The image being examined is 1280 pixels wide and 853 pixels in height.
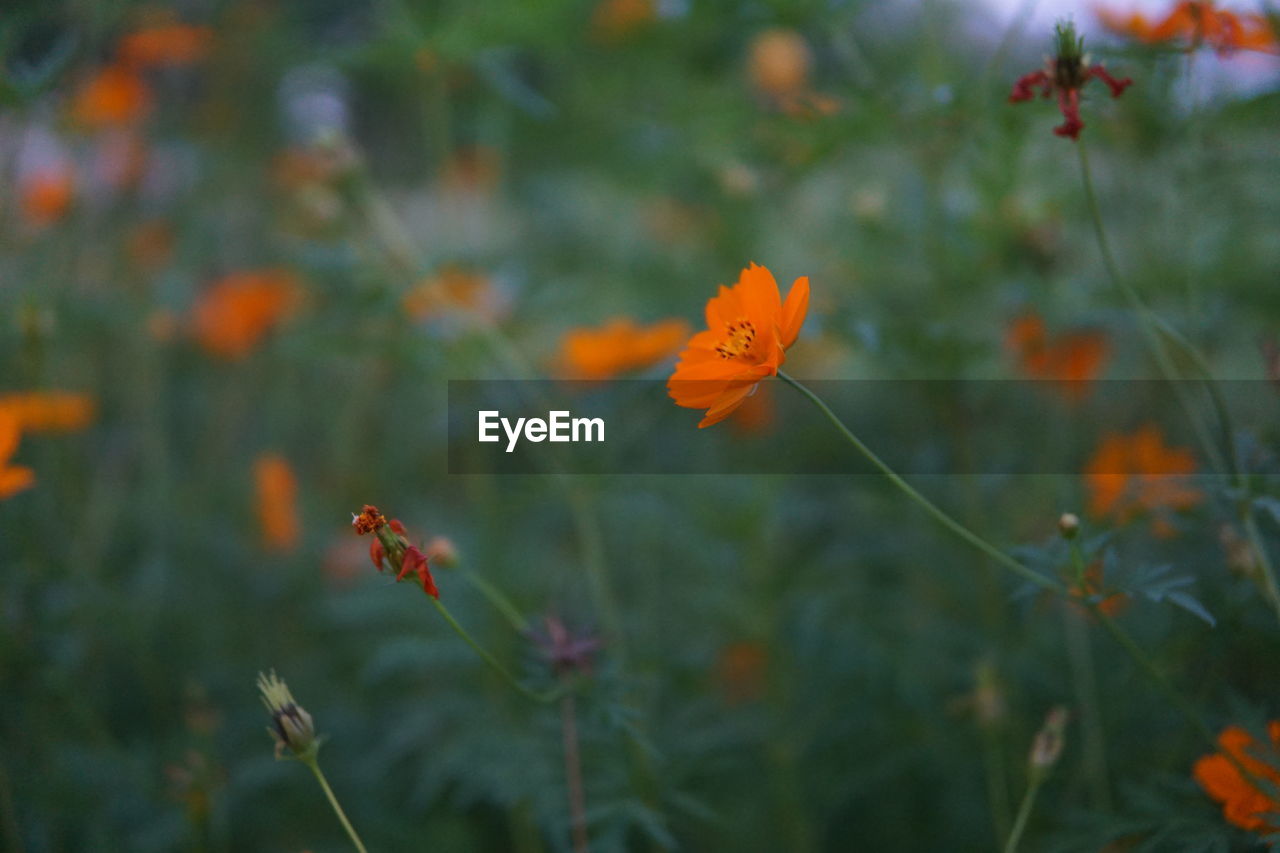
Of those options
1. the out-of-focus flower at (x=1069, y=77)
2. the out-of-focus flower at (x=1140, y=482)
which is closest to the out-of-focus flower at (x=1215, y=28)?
the out-of-focus flower at (x=1069, y=77)

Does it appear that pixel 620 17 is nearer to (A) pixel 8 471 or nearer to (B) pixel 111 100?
(B) pixel 111 100

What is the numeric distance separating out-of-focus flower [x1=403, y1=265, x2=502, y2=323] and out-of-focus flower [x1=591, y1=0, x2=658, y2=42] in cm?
69

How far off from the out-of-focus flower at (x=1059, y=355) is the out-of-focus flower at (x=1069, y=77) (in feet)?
1.61

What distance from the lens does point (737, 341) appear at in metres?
0.63

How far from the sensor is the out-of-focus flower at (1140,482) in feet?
2.49

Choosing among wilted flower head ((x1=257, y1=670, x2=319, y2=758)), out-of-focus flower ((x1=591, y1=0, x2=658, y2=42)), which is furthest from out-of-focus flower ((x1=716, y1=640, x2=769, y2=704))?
out-of-focus flower ((x1=591, y1=0, x2=658, y2=42))

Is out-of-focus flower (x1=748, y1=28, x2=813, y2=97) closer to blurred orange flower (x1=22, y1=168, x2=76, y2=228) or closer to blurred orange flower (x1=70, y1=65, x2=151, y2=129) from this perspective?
blurred orange flower (x1=70, y1=65, x2=151, y2=129)

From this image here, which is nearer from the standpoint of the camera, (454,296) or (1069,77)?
(1069,77)

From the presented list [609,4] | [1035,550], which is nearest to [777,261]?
[609,4]

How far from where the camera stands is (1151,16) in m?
0.90

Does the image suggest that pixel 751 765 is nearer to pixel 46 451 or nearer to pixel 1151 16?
pixel 1151 16

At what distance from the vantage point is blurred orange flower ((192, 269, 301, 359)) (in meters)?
1.61

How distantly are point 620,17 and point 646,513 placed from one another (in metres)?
1.07
